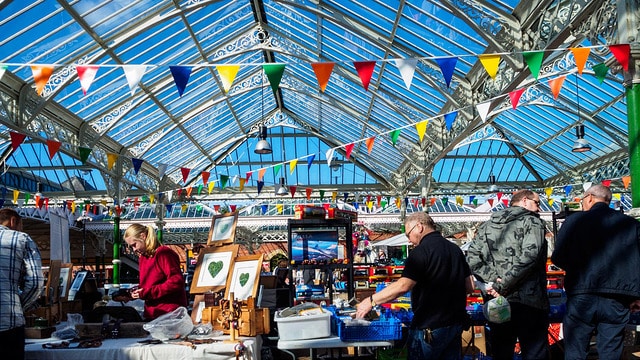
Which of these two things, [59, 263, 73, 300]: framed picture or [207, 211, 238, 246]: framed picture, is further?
[59, 263, 73, 300]: framed picture

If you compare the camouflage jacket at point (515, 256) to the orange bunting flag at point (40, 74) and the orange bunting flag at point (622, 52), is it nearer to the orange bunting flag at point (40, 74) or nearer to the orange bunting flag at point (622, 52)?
the orange bunting flag at point (622, 52)

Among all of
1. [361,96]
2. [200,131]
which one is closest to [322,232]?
[361,96]

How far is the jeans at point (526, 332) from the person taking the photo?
3686mm

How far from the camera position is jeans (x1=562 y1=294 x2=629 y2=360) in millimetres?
3646

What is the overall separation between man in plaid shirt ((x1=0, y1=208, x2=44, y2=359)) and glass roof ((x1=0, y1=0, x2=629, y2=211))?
9.86 ft

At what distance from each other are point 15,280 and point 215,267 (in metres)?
1.67

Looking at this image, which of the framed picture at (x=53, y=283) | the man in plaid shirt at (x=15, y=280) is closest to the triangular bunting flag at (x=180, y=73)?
the framed picture at (x=53, y=283)

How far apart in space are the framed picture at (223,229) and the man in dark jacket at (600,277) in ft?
8.68

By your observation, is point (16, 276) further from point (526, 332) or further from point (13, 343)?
point (526, 332)

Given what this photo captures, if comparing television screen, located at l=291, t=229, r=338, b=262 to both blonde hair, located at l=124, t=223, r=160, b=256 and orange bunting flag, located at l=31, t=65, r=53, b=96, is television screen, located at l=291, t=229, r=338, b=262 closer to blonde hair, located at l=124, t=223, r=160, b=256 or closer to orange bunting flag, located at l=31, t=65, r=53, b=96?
blonde hair, located at l=124, t=223, r=160, b=256

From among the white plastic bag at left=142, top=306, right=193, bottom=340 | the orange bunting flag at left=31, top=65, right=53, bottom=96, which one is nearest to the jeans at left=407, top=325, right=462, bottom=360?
the white plastic bag at left=142, top=306, right=193, bottom=340

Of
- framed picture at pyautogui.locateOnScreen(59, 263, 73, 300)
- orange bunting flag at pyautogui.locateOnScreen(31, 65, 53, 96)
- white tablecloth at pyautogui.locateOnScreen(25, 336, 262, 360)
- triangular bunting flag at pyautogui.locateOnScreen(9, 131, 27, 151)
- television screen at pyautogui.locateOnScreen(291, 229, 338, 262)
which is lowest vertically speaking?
white tablecloth at pyautogui.locateOnScreen(25, 336, 262, 360)

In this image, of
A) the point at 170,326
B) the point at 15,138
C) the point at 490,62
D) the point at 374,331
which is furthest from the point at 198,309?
the point at 15,138

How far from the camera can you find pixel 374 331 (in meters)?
3.89
